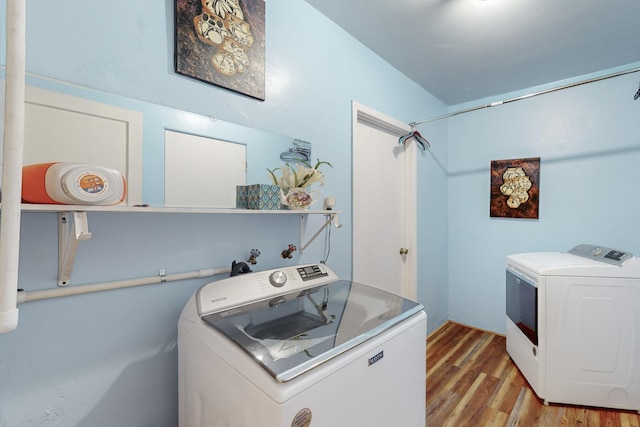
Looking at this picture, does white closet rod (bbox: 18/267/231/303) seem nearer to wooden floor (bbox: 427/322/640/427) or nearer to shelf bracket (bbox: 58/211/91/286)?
shelf bracket (bbox: 58/211/91/286)

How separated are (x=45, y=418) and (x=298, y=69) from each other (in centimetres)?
179

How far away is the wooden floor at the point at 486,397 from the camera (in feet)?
5.58

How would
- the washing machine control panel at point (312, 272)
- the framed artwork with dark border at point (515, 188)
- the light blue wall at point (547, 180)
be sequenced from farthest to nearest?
1. the framed artwork with dark border at point (515, 188)
2. the light blue wall at point (547, 180)
3. the washing machine control panel at point (312, 272)

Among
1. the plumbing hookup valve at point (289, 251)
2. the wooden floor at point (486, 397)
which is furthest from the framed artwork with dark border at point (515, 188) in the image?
the plumbing hookup valve at point (289, 251)

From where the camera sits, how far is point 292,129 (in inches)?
60.7

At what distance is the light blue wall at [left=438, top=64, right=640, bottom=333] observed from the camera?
7.54 ft

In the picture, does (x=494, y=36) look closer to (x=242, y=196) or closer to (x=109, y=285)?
(x=242, y=196)

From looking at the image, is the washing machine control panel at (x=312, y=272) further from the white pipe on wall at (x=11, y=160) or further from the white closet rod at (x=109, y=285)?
the white pipe on wall at (x=11, y=160)

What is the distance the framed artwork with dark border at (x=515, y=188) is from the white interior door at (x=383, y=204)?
3.14 ft

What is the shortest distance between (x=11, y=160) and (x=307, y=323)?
0.90m

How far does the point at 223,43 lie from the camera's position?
4.09 feet

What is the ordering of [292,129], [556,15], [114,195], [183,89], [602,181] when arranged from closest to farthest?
[114,195] < [183,89] < [292,129] < [556,15] < [602,181]

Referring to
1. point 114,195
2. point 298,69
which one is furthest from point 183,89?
point 298,69

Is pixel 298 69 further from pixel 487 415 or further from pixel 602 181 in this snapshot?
pixel 602 181
